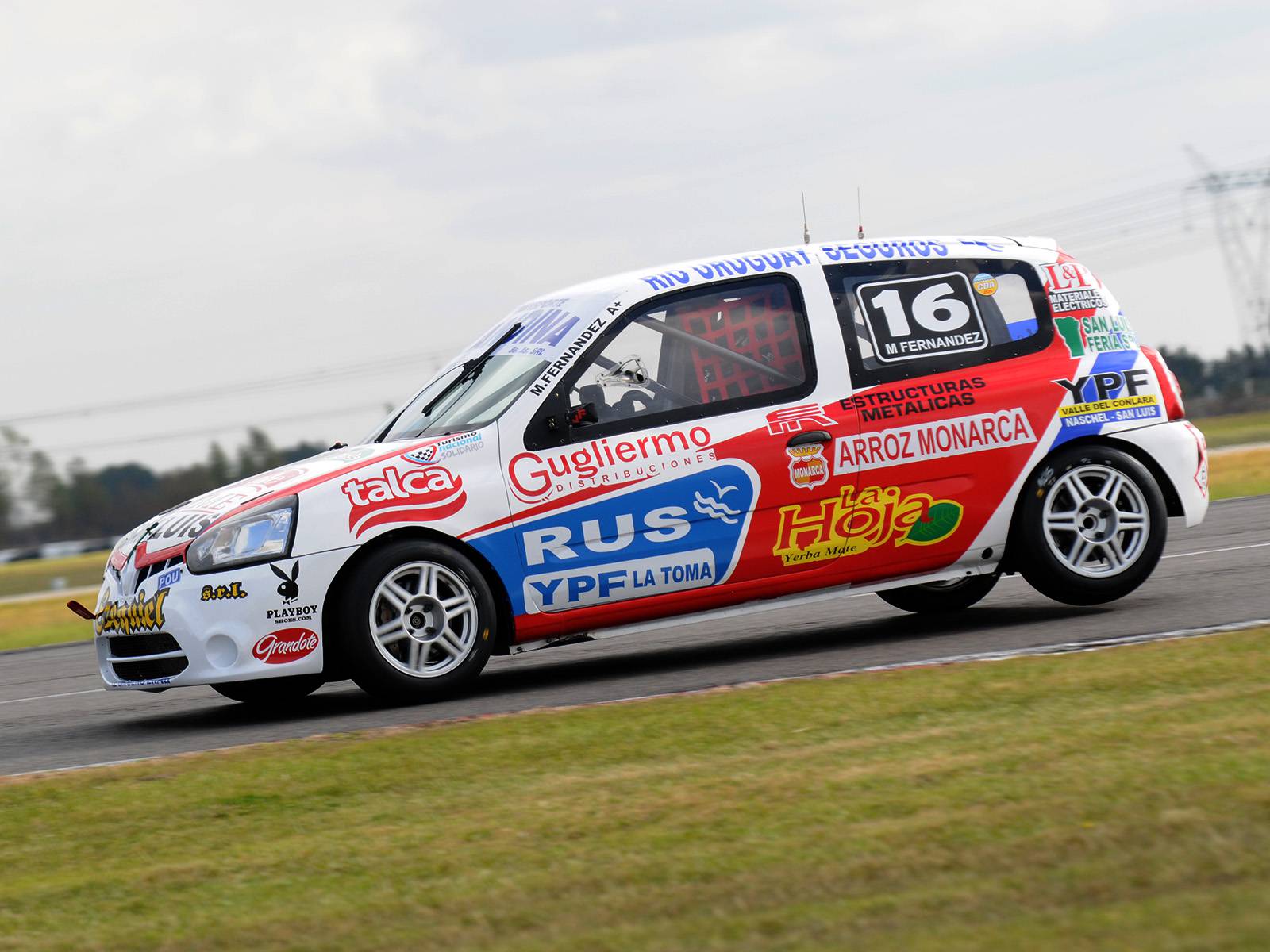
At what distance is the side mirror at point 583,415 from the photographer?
7828 millimetres

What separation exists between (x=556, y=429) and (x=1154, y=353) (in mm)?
3372

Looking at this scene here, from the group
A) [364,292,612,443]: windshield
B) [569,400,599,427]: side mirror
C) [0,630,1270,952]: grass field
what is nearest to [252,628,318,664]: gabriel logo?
[0,630,1270,952]: grass field

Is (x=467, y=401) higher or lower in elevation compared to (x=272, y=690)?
higher

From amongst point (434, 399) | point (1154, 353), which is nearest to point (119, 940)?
point (434, 399)

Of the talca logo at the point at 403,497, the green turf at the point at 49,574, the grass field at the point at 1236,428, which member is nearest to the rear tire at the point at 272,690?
the talca logo at the point at 403,497

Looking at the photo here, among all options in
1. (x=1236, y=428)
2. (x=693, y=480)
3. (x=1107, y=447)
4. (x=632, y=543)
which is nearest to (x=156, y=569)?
(x=632, y=543)

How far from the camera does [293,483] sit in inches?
302

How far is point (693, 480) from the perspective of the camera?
788cm

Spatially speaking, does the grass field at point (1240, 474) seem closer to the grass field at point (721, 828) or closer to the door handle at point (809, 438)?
the door handle at point (809, 438)

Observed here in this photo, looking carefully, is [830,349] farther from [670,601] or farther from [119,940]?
[119,940]

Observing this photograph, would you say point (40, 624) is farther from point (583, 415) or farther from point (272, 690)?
point (583, 415)

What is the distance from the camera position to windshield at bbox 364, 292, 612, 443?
7.95m

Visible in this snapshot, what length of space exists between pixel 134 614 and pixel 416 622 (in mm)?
1290

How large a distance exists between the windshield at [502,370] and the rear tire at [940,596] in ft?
8.82
